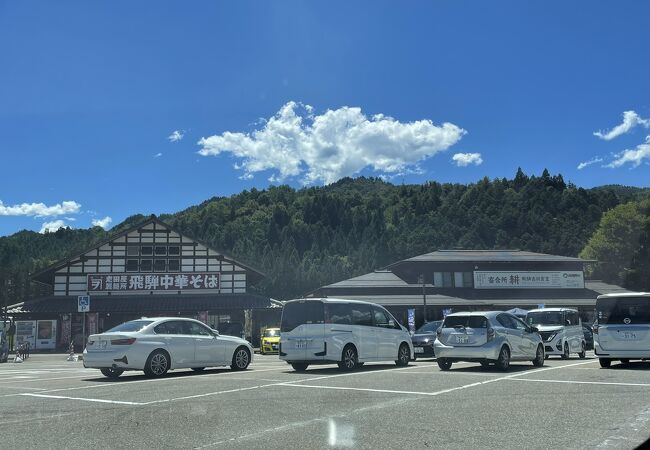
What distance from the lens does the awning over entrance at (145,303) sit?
40594 mm

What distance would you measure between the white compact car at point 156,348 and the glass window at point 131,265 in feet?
105

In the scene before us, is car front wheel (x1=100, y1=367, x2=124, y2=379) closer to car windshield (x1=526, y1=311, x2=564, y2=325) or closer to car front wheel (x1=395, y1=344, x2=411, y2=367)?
car front wheel (x1=395, y1=344, x2=411, y2=367)

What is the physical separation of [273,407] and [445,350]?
23.1 ft

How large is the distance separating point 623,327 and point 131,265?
122 ft

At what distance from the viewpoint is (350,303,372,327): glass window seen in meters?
15.2

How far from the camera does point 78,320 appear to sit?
41.4 meters

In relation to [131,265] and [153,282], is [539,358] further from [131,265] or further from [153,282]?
[131,265]

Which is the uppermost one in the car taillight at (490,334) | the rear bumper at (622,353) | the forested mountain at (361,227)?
the forested mountain at (361,227)

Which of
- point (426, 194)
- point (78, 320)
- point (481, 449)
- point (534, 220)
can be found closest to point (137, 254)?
point (78, 320)

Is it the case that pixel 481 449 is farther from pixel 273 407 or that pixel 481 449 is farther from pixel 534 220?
pixel 534 220

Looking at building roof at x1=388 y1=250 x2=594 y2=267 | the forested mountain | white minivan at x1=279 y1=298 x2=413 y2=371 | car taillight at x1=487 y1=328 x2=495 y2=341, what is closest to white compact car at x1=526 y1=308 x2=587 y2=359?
car taillight at x1=487 y1=328 x2=495 y2=341

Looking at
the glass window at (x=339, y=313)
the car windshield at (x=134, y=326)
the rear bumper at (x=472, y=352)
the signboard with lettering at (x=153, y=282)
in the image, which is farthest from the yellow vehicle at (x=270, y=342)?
the car windshield at (x=134, y=326)

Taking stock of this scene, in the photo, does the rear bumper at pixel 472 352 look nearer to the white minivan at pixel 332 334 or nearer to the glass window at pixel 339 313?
the white minivan at pixel 332 334

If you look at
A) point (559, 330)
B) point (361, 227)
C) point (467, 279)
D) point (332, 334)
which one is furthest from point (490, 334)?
point (361, 227)
